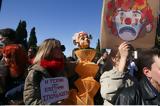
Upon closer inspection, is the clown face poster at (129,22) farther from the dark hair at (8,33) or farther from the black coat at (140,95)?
the dark hair at (8,33)

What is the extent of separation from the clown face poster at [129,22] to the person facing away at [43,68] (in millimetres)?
660

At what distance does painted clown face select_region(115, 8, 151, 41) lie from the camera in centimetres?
361

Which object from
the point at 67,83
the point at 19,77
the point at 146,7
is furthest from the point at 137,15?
the point at 19,77

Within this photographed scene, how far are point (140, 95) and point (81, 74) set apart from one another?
136 centimetres

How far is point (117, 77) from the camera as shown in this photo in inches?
130

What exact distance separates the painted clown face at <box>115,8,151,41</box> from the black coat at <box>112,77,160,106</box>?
2.17ft

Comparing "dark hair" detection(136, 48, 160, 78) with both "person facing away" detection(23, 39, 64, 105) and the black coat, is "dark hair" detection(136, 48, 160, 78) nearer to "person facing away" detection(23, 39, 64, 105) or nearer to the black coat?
the black coat

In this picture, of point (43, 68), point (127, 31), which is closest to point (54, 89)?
point (43, 68)

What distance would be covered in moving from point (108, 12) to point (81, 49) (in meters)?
0.81

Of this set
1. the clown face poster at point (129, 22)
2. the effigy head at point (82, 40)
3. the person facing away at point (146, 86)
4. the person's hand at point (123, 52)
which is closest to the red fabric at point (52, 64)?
the effigy head at point (82, 40)

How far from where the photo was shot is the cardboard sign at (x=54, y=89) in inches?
147

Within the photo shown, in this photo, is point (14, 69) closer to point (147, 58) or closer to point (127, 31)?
point (127, 31)

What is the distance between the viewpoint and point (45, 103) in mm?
3705

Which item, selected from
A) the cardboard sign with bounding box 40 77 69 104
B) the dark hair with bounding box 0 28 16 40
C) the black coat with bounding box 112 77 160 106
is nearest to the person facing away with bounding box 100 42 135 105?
the black coat with bounding box 112 77 160 106
